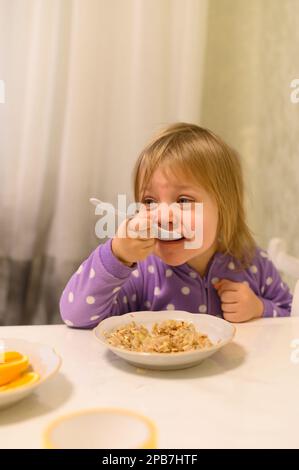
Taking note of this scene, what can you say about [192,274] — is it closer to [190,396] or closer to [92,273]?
[92,273]

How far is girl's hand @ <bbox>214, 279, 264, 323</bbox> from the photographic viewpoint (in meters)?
0.90

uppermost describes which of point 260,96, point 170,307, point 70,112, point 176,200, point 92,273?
point 260,96

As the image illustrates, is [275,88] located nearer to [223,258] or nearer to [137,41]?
[137,41]

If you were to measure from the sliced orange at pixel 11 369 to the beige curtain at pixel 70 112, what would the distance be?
70cm

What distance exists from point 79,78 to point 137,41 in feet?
0.67

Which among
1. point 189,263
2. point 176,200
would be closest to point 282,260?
point 189,263

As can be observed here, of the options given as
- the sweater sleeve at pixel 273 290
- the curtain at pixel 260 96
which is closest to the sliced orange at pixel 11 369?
the sweater sleeve at pixel 273 290

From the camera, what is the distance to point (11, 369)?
52 cm

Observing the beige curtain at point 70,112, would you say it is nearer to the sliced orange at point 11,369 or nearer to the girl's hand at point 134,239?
the girl's hand at point 134,239

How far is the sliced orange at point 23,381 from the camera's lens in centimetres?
50

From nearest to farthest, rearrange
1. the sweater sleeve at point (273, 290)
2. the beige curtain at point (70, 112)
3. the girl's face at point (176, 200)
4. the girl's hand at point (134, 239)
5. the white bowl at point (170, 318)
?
the white bowl at point (170, 318)
the girl's hand at point (134, 239)
the girl's face at point (176, 200)
the sweater sleeve at point (273, 290)
the beige curtain at point (70, 112)

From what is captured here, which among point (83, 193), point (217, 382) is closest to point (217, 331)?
point (217, 382)

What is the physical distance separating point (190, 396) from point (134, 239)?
306 mm

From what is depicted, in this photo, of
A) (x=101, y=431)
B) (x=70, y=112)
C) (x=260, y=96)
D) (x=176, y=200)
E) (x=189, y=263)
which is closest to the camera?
(x=101, y=431)
